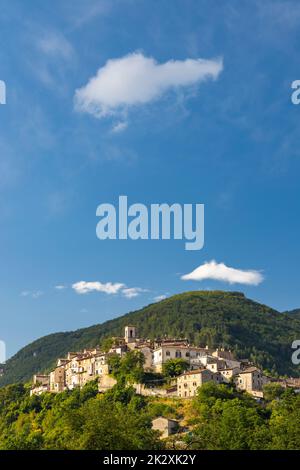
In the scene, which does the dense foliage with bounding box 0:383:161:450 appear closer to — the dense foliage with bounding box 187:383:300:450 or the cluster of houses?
the cluster of houses

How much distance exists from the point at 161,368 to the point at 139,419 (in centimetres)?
3469

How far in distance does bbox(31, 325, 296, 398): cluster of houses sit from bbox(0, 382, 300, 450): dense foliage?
2619mm

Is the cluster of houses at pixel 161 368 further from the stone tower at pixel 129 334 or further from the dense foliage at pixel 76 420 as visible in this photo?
the dense foliage at pixel 76 420

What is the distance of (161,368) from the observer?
94.9m

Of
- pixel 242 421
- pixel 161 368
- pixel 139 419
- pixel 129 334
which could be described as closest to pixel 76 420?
pixel 139 419

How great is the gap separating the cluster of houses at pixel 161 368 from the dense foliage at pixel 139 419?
2619 mm

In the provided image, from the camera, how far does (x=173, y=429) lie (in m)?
73.0

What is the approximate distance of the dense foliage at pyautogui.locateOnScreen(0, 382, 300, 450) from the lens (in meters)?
46.6

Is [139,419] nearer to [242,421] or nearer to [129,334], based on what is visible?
[242,421]

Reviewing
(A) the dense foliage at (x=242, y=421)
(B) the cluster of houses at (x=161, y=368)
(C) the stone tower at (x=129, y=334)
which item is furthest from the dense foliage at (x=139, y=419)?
(C) the stone tower at (x=129, y=334)

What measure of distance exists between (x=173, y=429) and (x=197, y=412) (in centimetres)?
587

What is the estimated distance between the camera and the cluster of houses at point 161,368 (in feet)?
289
